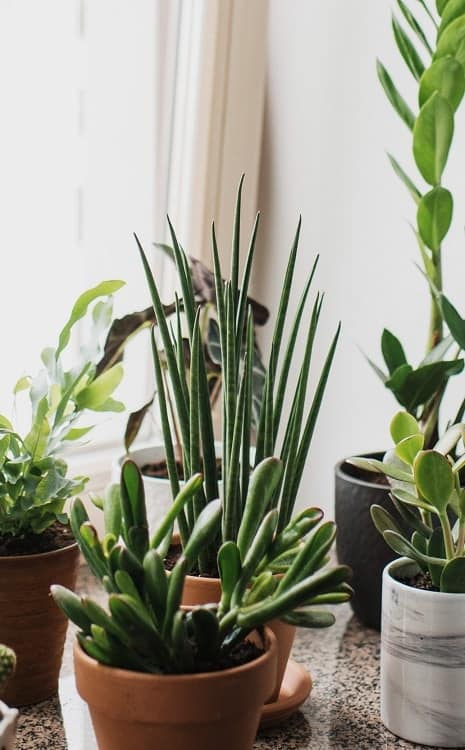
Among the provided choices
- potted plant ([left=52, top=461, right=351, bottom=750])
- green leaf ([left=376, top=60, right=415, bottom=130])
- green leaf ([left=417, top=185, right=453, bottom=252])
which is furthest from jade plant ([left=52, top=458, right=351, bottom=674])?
green leaf ([left=376, top=60, right=415, bottom=130])

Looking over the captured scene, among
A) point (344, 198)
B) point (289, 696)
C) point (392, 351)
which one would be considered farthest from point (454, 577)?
point (344, 198)

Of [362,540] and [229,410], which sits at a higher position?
[229,410]

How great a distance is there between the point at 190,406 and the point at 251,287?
2.10ft

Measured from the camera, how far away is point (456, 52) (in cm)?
100

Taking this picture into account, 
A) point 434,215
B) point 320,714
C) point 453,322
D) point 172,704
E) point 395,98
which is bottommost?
point 320,714

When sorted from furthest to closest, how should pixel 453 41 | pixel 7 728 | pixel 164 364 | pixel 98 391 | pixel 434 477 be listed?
pixel 164 364 → pixel 453 41 → pixel 98 391 → pixel 434 477 → pixel 7 728

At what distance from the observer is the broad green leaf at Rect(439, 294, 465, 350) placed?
966 millimetres

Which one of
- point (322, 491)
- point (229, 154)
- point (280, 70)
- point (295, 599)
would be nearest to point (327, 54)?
point (280, 70)

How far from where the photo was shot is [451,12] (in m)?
1.00

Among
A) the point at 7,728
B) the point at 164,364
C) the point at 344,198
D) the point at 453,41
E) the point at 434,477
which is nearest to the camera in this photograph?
the point at 7,728

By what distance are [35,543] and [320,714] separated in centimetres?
28

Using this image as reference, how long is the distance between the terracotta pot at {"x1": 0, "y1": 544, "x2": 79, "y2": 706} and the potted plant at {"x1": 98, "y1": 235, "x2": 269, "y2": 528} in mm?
188

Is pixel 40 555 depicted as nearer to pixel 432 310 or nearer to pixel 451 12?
pixel 432 310

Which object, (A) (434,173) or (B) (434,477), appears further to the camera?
(A) (434,173)
